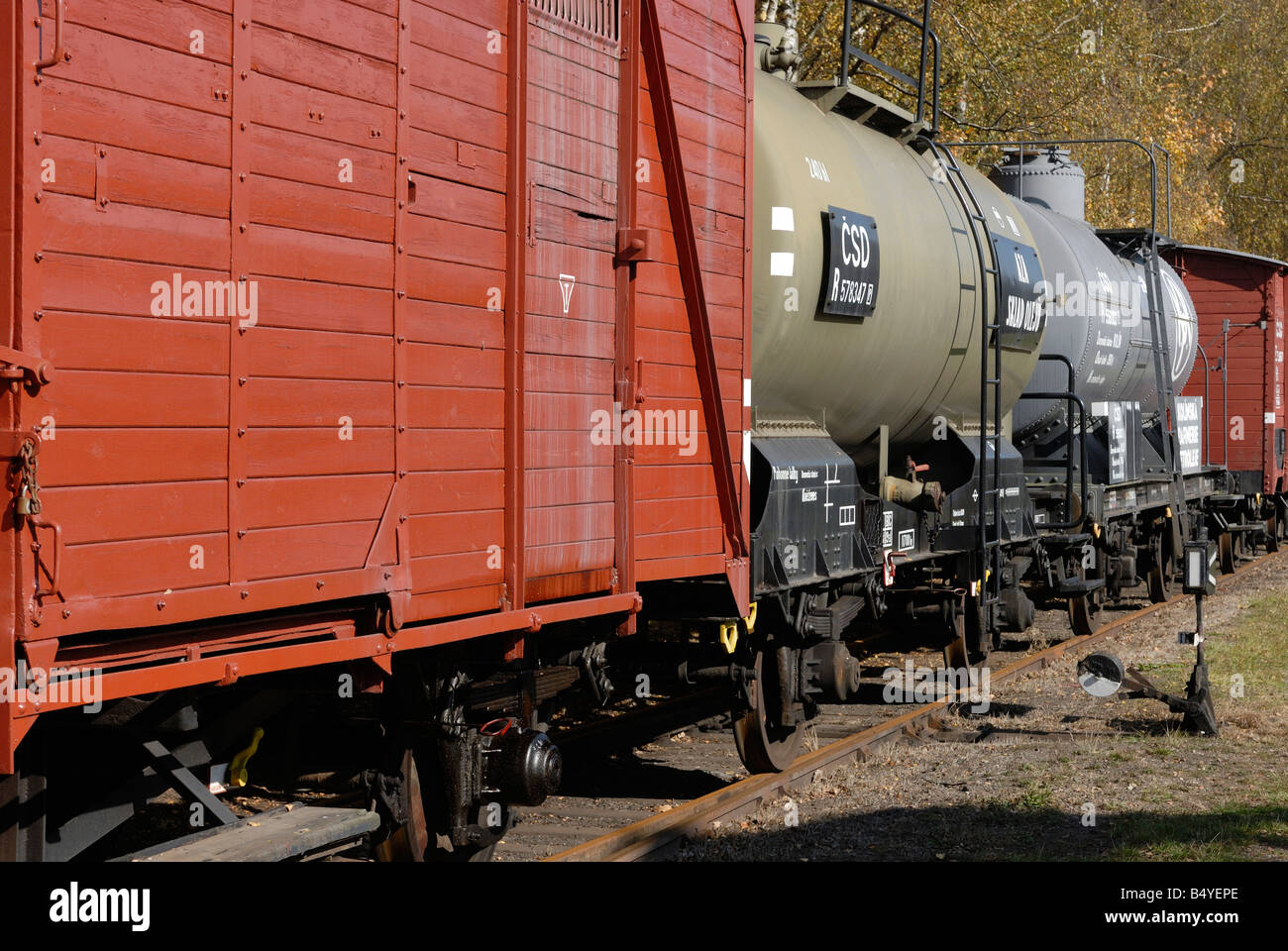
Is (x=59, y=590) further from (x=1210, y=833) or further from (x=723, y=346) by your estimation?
(x=1210, y=833)

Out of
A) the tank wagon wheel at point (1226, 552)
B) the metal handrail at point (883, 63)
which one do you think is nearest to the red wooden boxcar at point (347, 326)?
the metal handrail at point (883, 63)

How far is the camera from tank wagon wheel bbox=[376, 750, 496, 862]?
5.64 meters

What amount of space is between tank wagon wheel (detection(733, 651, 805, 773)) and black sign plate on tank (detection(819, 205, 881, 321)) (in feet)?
6.64

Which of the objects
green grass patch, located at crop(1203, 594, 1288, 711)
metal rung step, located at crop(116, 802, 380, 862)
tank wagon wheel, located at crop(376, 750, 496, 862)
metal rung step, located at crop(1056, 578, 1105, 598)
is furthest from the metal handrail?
metal rung step, located at crop(116, 802, 380, 862)

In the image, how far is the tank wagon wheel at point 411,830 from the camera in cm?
564

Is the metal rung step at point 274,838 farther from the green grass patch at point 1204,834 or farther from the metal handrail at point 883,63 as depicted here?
the metal handrail at point 883,63

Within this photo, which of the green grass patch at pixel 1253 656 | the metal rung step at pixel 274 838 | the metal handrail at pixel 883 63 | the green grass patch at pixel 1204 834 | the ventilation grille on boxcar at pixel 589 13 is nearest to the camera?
the metal rung step at pixel 274 838

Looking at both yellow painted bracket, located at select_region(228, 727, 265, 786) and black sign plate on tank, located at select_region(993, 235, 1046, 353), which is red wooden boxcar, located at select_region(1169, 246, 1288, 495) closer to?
black sign plate on tank, located at select_region(993, 235, 1046, 353)

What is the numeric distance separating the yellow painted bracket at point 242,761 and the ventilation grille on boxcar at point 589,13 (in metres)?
2.95

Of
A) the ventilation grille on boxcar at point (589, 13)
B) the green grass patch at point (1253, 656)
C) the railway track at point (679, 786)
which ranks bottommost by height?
the railway track at point (679, 786)

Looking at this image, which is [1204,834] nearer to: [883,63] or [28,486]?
[883,63]

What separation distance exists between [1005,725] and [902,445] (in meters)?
2.11
